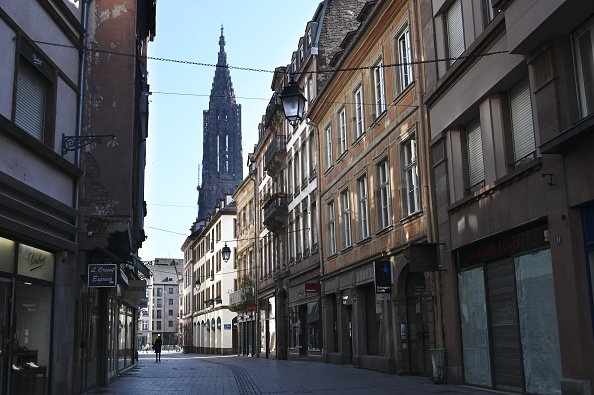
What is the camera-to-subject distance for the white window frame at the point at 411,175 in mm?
20562

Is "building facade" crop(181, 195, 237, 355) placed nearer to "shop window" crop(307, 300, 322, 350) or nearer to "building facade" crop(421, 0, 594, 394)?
"shop window" crop(307, 300, 322, 350)

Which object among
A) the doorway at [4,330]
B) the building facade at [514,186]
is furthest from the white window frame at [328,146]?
the doorway at [4,330]

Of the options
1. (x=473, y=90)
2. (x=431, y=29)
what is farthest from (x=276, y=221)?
(x=473, y=90)

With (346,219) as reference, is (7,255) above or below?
below

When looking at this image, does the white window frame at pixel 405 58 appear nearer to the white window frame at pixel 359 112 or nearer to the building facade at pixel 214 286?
the white window frame at pixel 359 112

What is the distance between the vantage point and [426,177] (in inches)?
769

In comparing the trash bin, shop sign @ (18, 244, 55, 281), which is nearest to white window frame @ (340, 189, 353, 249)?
the trash bin

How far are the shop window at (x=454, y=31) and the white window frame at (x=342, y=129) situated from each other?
10.6 metres

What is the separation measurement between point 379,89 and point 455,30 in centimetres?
689

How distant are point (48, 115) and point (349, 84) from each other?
15319 mm

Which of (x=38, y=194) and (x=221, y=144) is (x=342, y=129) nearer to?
(x=38, y=194)

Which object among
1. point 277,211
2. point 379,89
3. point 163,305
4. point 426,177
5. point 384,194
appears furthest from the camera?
point 163,305

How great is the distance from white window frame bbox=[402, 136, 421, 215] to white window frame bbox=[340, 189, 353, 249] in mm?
6167

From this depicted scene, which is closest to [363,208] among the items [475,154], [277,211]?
[475,154]
